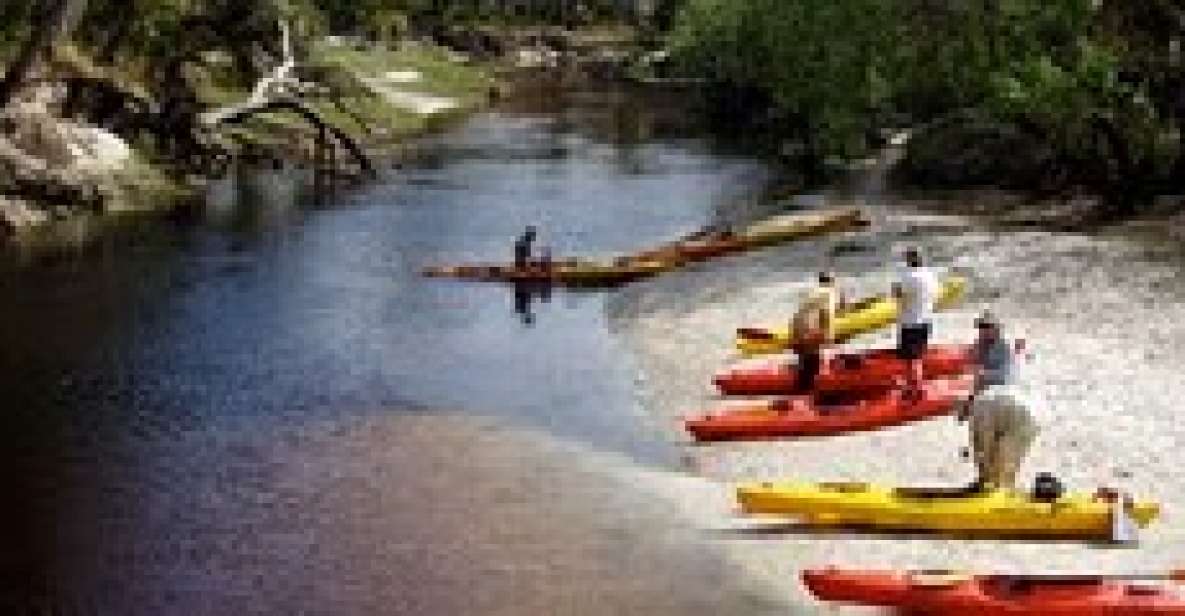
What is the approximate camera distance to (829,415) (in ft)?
111

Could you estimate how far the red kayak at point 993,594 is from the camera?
75.7 feet

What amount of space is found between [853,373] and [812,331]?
Answer: 3.90 feet

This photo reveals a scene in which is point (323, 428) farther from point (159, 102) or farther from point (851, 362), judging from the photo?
point (159, 102)

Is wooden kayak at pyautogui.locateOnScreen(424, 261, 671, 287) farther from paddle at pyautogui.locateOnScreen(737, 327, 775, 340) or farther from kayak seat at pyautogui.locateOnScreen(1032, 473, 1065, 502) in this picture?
kayak seat at pyautogui.locateOnScreen(1032, 473, 1065, 502)

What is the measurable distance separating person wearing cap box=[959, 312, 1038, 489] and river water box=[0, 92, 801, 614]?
4.37m

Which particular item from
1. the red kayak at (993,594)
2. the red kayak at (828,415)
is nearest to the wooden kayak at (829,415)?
the red kayak at (828,415)

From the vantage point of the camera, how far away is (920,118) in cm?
7600

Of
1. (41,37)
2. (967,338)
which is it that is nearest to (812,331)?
(967,338)

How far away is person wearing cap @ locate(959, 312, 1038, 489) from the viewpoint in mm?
27203

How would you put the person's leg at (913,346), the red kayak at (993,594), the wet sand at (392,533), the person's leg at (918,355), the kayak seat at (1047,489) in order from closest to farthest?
the red kayak at (993,594) < the wet sand at (392,533) < the kayak seat at (1047,489) < the person's leg at (918,355) < the person's leg at (913,346)

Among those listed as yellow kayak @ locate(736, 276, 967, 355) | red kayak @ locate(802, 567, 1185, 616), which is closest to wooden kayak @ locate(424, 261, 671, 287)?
yellow kayak @ locate(736, 276, 967, 355)

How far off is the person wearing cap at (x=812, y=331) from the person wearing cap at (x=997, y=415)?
806 centimetres

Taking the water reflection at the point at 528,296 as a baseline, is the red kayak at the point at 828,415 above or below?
above

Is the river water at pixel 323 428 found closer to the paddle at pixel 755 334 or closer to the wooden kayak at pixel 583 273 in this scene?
Answer: the wooden kayak at pixel 583 273
